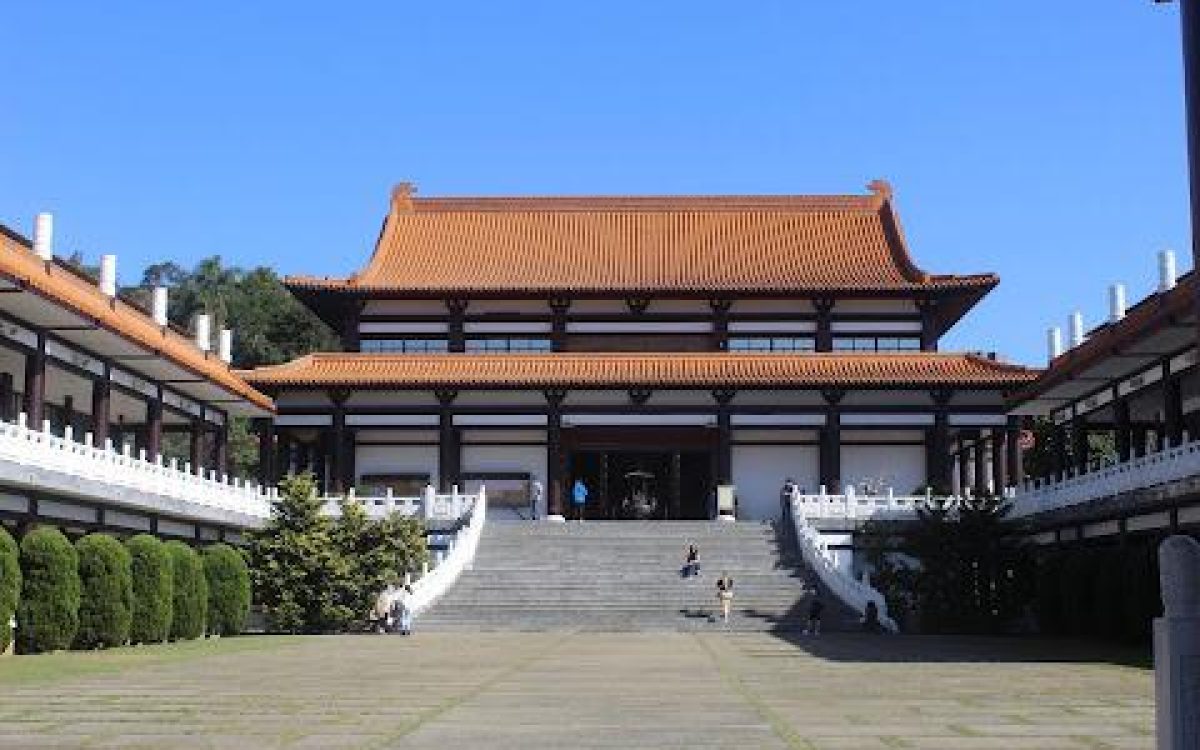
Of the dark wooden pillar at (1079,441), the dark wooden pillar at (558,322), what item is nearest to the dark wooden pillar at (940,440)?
the dark wooden pillar at (1079,441)

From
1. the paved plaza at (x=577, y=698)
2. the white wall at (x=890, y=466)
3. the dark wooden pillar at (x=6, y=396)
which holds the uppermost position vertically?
the dark wooden pillar at (x=6, y=396)

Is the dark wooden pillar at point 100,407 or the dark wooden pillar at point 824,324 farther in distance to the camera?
the dark wooden pillar at point 824,324

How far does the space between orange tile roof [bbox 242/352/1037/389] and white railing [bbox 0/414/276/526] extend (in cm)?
774

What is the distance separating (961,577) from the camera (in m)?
34.6

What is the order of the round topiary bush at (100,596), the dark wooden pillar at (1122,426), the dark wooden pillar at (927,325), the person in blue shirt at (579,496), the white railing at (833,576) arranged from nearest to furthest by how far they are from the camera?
the round topiary bush at (100,596), the white railing at (833,576), the dark wooden pillar at (1122,426), the person in blue shirt at (579,496), the dark wooden pillar at (927,325)

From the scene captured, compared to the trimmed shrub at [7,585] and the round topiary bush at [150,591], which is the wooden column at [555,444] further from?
the trimmed shrub at [7,585]

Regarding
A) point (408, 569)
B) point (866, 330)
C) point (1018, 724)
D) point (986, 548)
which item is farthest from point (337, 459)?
point (1018, 724)

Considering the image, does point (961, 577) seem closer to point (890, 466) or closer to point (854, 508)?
point (854, 508)

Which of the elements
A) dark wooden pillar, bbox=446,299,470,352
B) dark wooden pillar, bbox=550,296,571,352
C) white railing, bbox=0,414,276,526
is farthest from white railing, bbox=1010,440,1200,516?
dark wooden pillar, bbox=446,299,470,352

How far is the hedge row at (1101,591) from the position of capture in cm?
2691

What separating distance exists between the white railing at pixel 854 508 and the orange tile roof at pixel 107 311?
17050 millimetres

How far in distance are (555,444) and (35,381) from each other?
1894cm

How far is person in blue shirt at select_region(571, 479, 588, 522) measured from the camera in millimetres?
48906

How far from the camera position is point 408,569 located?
36.6 m
